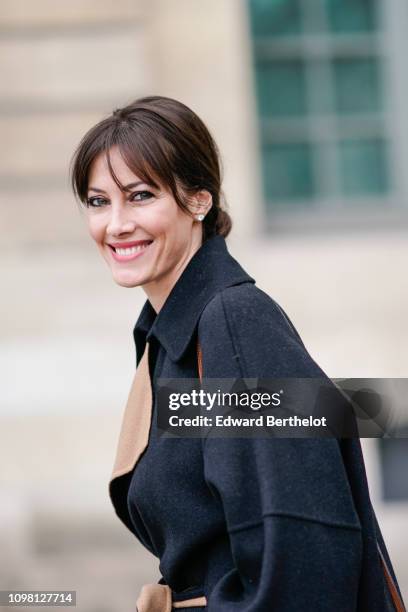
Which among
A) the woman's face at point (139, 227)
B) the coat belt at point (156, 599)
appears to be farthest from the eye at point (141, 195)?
the coat belt at point (156, 599)

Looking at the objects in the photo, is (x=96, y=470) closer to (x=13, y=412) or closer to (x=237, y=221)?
(x=13, y=412)

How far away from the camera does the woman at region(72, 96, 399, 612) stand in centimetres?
207

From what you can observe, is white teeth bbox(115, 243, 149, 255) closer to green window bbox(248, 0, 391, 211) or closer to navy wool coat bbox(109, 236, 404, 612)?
navy wool coat bbox(109, 236, 404, 612)

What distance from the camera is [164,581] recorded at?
2473 millimetres

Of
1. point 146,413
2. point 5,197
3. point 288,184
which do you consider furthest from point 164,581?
point 288,184

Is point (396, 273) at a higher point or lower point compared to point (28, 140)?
lower

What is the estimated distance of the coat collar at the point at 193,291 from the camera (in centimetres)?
234

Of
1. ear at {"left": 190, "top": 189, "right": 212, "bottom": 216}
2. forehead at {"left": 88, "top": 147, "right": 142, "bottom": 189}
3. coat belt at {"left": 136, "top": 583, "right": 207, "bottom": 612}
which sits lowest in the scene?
coat belt at {"left": 136, "top": 583, "right": 207, "bottom": 612}

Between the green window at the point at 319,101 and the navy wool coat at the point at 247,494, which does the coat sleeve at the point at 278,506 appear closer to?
the navy wool coat at the point at 247,494

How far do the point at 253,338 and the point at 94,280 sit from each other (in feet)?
14.3

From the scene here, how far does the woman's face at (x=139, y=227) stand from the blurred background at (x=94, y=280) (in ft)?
12.6

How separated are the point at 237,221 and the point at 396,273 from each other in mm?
970

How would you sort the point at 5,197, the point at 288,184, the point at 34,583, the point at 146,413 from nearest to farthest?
the point at 146,413, the point at 34,583, the point at 5,197, the point at 288,184

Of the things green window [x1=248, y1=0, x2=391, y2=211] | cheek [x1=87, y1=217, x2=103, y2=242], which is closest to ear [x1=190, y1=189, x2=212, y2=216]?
cheek [x1=87, y1=217, x2=103, y2=242]
